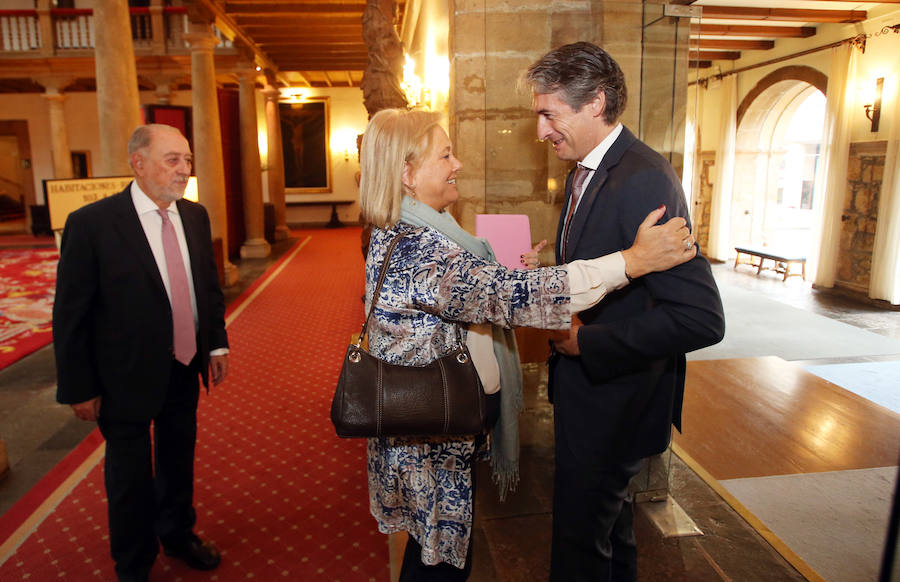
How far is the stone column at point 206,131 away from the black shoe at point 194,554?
23.6ft

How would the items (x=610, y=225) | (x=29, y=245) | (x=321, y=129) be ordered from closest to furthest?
(x=610, y=225), (x=29, y=245), (x=321, y=129)

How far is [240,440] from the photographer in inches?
140

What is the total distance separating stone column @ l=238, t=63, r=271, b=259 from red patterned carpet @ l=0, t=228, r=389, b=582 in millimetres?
7119

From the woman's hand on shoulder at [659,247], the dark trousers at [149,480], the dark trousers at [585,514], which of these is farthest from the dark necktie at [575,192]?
the dark trousers at [149,480]

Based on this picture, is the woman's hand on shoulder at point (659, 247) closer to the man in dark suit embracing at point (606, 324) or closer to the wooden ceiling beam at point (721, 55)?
the man in dark suit embracing at point (606, 324)

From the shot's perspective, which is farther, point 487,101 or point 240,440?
point 240,440

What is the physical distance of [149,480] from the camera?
2074mm

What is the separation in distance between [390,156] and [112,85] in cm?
544

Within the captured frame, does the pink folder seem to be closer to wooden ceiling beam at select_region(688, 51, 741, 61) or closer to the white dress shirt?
the white dress shirt

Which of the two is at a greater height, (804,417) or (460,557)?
(460,557)

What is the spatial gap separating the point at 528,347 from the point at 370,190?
4.07 ft

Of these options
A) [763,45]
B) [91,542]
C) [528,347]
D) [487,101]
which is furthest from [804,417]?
[763,45]

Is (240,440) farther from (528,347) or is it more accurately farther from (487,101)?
(487,101)

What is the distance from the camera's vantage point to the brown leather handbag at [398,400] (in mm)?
1377
